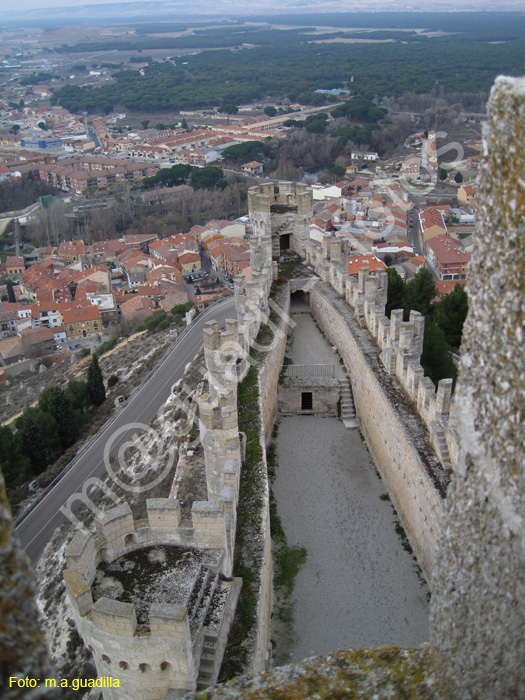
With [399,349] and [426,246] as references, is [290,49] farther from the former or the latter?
[399,349]

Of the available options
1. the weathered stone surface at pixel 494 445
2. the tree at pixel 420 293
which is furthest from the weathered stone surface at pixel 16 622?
the tree at pixel 420 293

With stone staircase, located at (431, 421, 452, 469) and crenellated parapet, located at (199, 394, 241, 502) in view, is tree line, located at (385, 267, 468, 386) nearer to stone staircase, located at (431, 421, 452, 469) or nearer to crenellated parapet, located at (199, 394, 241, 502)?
stone staircase, located at (431, 421, 452, 469)

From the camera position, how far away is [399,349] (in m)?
12.0

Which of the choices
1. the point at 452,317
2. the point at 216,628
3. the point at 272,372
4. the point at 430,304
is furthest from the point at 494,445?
the point at 430,304

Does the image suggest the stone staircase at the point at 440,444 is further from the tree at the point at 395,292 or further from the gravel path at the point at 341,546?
the tree at the point at 395,292

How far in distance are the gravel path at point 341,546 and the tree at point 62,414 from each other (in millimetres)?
13616

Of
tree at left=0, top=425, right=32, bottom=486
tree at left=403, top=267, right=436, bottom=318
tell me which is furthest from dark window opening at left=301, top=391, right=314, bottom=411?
tree at left=0, top=425, right=32, bottom=486

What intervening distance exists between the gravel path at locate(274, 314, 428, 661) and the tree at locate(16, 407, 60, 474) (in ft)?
43.7

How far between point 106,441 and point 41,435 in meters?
3.33

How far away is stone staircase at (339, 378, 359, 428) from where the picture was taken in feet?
45.0

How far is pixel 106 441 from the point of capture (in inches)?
877

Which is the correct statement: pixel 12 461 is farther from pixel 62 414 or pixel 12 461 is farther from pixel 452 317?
pixel 452 317

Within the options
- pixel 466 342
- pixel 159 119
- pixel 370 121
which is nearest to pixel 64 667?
pixel 466 342

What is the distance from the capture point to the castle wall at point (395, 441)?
9.41 meters
